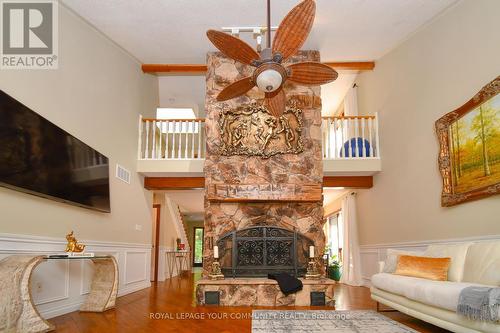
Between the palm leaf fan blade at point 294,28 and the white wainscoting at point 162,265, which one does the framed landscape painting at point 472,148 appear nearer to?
the palm leaf fan blade at point 294,28

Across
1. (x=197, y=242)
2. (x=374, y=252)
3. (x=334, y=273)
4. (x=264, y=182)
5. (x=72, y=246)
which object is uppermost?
(x=264, y=182)

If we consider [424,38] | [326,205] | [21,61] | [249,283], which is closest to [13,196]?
[21,61]

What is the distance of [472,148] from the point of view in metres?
4.37

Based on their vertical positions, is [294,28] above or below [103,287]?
above

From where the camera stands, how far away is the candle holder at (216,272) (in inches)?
218

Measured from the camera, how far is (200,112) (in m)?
10.1

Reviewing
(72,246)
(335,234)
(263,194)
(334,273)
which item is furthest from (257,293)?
(335,234)

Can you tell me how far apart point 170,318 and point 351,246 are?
16.4 feet

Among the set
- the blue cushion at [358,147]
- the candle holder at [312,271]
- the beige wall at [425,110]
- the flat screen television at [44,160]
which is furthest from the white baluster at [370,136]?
the flat screen television at [44,160]

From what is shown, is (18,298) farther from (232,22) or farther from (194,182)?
(194,182)

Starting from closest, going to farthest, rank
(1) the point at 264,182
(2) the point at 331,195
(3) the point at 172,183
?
(1) the point at 264,182, (3) the point at 172,183, (2) the point at 331,195

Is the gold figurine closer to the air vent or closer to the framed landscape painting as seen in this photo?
the air vent

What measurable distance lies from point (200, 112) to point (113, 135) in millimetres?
4295

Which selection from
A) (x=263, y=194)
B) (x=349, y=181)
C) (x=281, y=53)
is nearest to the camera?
(x=281, y=53)
